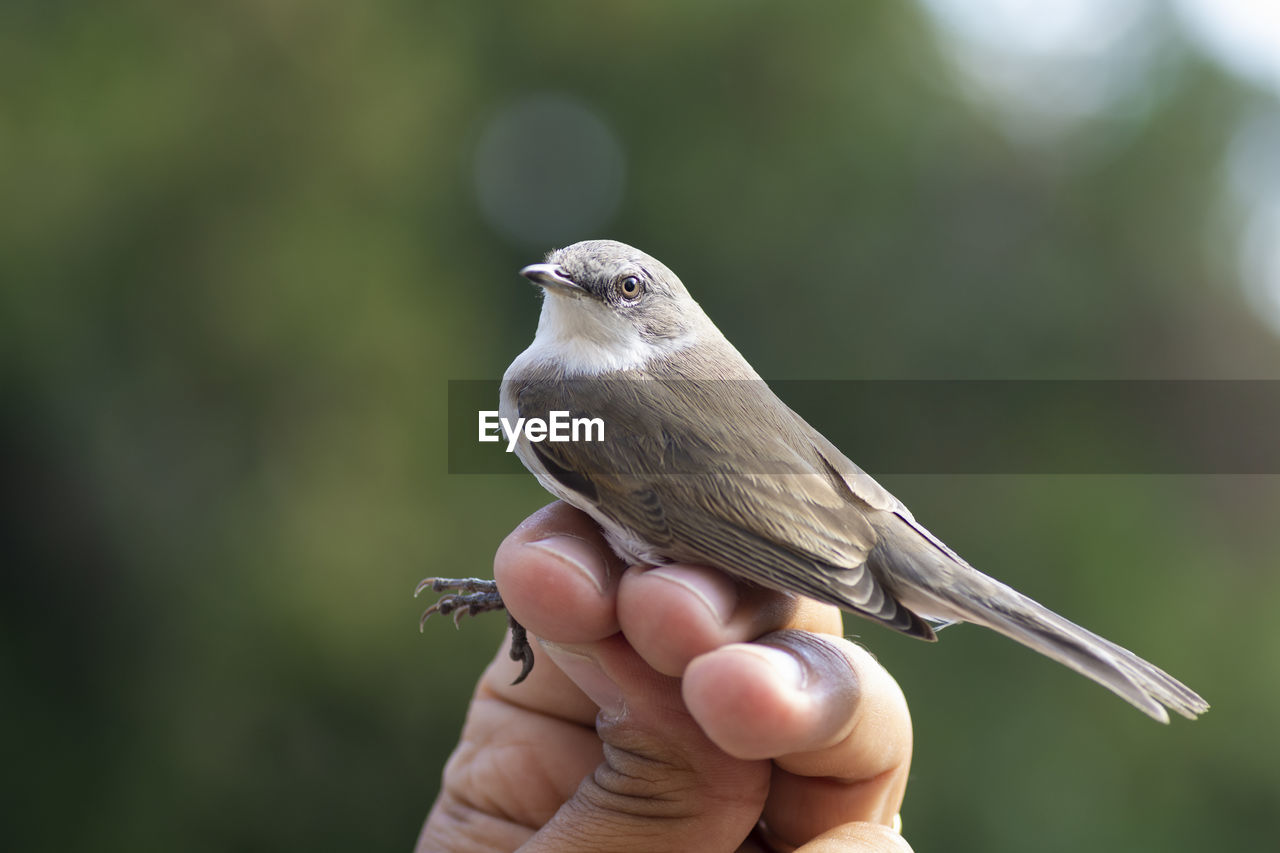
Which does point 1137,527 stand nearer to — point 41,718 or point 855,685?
point 855,685

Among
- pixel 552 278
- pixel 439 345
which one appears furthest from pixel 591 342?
pixel 439 345

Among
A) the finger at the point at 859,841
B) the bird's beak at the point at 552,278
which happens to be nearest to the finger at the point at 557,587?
the finger at the point at 859,841

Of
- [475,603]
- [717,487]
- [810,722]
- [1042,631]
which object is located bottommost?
[475,603]

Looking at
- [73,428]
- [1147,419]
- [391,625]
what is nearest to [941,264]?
[1147,419]

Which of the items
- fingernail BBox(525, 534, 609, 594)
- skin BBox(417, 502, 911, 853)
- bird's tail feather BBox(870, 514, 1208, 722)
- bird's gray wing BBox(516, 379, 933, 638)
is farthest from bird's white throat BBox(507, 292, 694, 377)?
bird's tail feather BBox(870, 514, 1208, 722)

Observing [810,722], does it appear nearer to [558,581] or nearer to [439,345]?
[558,581]
